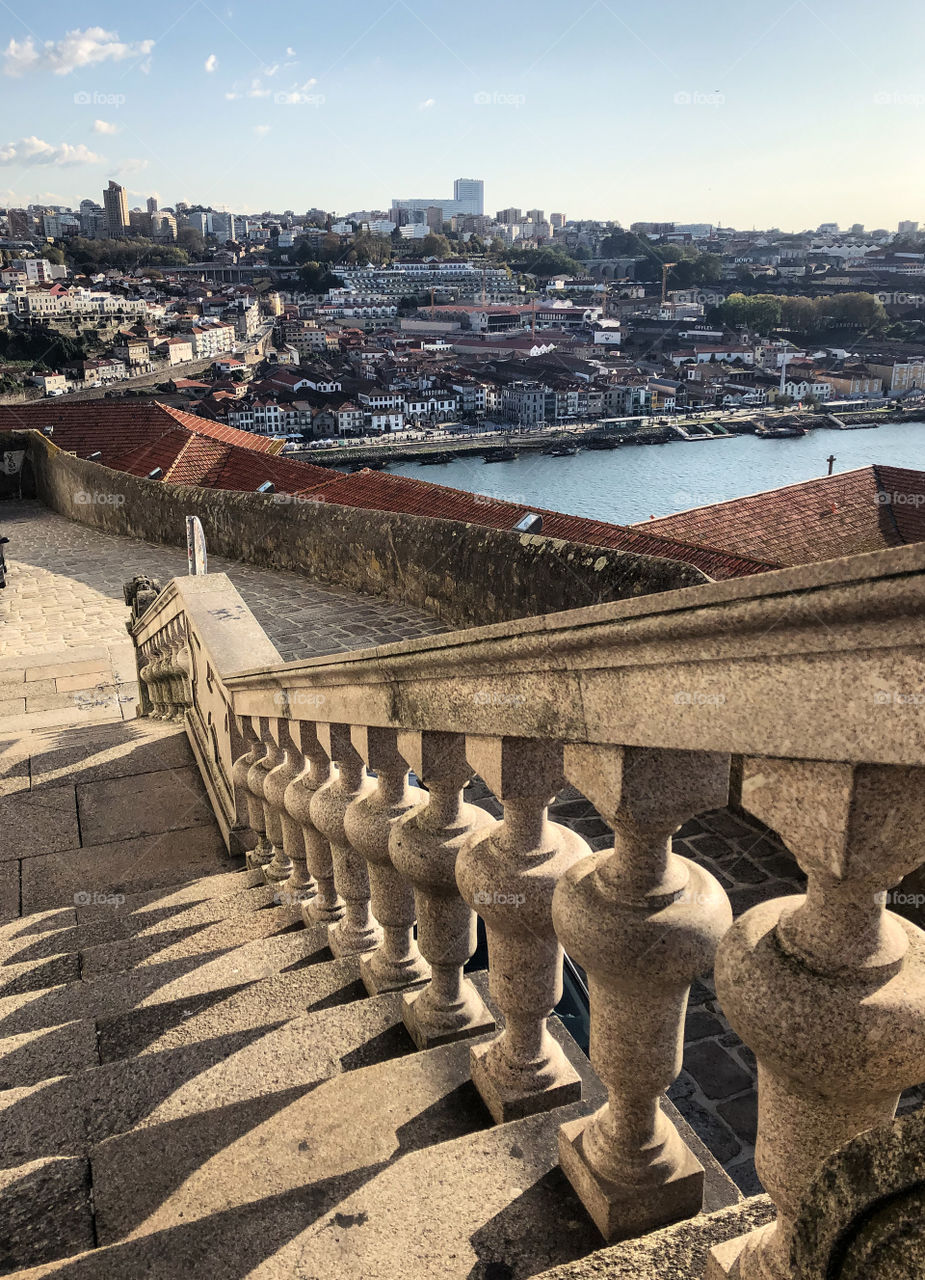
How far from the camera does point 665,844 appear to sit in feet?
4.33

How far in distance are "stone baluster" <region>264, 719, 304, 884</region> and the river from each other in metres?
62.1

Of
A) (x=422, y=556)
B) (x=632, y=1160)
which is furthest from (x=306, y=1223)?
(x=422, y=556)

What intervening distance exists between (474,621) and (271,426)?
79.6 metres

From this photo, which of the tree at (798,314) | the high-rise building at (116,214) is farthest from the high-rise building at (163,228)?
the tree at (798,314)

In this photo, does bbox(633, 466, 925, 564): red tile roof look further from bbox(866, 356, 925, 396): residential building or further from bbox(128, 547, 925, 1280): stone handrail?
bbox(866, 356, 925, 396): residential building

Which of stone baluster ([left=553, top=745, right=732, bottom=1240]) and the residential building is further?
the residential building

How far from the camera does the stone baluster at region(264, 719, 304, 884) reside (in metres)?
3.22

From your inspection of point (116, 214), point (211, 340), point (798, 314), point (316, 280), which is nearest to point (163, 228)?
point (116, 214)

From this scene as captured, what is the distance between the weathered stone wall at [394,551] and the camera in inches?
297

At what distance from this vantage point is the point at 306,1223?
1629 mm

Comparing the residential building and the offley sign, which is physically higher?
the residential building

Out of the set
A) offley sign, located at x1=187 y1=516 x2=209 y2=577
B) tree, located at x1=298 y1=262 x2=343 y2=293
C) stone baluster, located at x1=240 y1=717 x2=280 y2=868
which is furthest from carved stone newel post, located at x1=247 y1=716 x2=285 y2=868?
tree, located at x1=298 y1=262 x2=343 y2=293

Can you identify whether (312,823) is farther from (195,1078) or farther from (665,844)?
(665,844)

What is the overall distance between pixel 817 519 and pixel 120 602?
1051 cm
